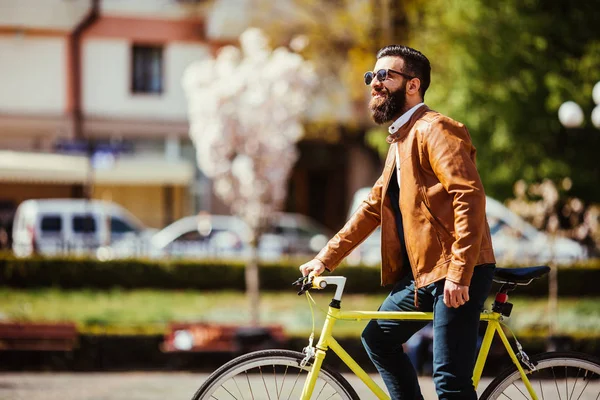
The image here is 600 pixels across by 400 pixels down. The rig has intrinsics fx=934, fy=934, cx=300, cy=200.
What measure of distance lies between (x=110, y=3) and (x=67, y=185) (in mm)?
5537

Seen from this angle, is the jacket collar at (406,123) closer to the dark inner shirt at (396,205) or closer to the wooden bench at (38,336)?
the dark inner shirt at (396,205)

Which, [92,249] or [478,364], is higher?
[92,249]

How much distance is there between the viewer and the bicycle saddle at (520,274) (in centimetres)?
405

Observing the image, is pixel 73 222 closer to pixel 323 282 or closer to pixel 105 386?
pixel 105 386

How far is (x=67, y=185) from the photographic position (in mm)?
27734

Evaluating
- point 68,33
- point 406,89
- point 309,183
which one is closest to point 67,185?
point 68,33

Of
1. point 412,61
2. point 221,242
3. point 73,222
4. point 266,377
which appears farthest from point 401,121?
point 73,222

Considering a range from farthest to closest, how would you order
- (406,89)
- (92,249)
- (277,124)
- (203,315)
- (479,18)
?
(277,124)
(479,18)
(92,249)
(203,315)
(406,89)

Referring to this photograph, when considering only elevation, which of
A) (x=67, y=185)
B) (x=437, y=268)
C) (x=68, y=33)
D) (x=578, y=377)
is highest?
(x=68, y=33)

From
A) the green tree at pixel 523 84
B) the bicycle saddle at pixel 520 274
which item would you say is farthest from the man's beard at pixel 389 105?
the green tree at pixel 523 84

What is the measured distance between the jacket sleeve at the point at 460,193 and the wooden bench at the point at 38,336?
6.91 meters

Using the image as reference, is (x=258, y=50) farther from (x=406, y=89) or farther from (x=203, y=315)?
(x=406, y=89)

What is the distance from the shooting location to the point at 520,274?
4.05 metres

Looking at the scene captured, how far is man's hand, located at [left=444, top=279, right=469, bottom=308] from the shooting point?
379cm
